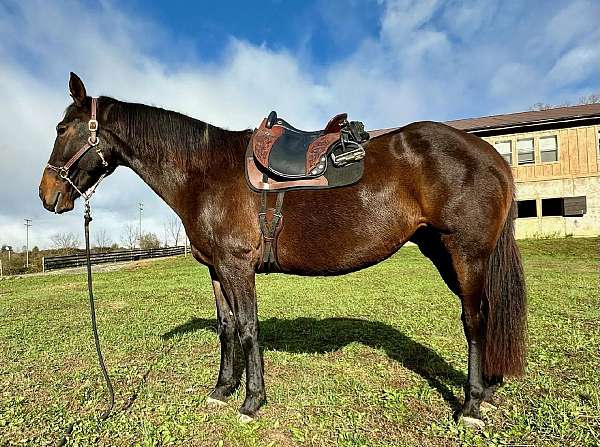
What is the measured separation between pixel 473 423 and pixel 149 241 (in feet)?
134

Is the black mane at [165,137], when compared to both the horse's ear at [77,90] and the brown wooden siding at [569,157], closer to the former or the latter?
the horse's ear at [77,90]

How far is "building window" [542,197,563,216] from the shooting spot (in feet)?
66.0

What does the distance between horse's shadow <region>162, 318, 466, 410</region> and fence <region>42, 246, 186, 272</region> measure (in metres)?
20.6

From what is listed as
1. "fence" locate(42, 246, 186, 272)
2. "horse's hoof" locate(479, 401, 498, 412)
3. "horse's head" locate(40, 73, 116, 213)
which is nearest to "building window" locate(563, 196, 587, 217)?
"horse's hoof" locate(479, 401, 498, 412)

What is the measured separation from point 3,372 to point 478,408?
5.13 metres

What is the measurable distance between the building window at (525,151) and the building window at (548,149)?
492 mm

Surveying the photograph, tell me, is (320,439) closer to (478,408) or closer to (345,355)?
(478,408)

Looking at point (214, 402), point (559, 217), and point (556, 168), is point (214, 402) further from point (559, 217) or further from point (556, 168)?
point (556, 168)

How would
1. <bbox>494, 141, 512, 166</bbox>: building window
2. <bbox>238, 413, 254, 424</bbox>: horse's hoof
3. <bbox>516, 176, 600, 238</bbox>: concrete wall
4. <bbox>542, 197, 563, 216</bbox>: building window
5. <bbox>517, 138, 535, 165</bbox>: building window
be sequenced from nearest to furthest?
<bbox>238, 413, 254, 424</bbox>: horse's hoof < <bbox>516, 176, 600, 238</bbox>: concrete wall < <bbox>542, 197, 563, 216</bbox>: building window < <bbox>517, 138, 535, 165</bbox>: building window < <bbox>494, 141, 512, 166</bbox>: building window

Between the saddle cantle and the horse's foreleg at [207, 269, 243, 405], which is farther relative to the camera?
the horse's foreleg at [207, 269, 243, 405]

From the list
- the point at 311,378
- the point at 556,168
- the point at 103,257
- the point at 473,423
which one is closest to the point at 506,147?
the point at 556,168

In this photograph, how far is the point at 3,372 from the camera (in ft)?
14.3

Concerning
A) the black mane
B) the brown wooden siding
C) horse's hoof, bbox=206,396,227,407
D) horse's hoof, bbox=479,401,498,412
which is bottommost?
horse's hoof, bbox=479,401,498,412

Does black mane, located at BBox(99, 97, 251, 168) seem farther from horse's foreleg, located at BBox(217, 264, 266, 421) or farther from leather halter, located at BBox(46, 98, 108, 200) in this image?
horse's foreleg, located at BBox(217, 264, 266, 421)
